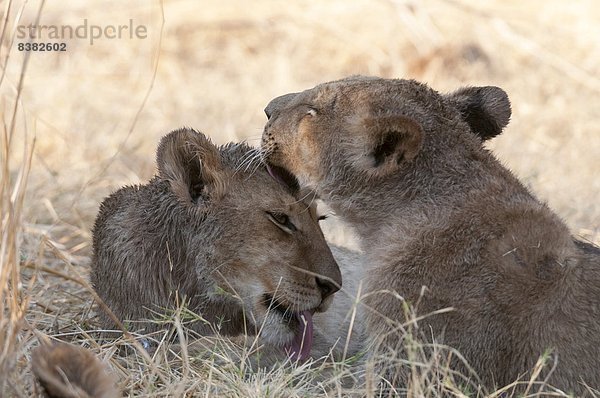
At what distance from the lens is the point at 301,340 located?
4723 millimetres

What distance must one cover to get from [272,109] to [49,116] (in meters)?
5.34

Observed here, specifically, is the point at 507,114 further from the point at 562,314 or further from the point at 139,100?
the point at 139,100

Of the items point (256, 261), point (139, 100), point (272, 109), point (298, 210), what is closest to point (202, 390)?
point (256, 261)

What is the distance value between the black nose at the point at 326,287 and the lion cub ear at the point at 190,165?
0.61 m

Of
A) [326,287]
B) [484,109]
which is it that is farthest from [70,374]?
[484,109]

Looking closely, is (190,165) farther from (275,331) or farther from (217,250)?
(275,331)

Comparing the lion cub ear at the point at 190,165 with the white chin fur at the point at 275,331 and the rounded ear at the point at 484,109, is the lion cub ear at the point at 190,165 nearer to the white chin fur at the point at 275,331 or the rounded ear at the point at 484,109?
the white chin fur at the point at 275,331

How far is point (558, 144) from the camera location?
9477 mm

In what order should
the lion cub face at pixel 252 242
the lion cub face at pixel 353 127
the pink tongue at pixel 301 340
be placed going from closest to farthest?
the lion cub face at pixel 353 127 < the lion cub face at pixel 252 242 < the pink tongue at pixel 301 340

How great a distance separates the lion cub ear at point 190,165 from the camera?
4.57 metres

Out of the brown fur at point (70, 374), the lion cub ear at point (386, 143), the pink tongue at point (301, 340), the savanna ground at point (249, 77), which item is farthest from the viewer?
the savanna ground at point (249, 77)

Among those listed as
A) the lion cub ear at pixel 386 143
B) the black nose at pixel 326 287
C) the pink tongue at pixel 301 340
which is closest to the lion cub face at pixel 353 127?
the lion cub ear at pixel 386 143

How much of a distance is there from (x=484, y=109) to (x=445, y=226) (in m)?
0.87

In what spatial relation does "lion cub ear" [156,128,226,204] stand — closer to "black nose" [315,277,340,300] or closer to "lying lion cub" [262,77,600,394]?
"lying lion cub" [262,77,600,394]
